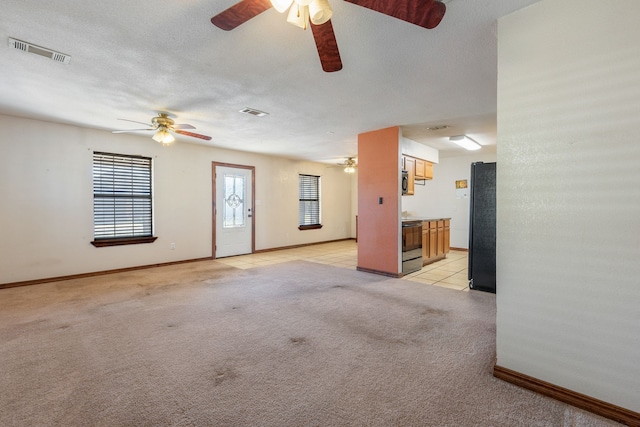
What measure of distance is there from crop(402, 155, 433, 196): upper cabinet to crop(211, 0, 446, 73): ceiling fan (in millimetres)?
3668

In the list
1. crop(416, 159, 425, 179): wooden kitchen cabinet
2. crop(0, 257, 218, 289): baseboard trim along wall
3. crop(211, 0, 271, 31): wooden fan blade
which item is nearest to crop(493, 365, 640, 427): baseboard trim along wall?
crop(211, 0, 271, 31): wooden fan blade

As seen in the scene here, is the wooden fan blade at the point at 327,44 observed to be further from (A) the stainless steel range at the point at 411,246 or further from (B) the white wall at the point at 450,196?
(B) the white wall at the point at 450,196

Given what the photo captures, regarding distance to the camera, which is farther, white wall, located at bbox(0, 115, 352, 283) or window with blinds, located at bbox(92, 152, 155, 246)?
window with blinds, located at bbox(92, 152, 155, 246)

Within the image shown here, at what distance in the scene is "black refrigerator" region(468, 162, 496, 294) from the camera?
3324 mm

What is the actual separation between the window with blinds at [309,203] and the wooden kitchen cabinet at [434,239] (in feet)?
12.3

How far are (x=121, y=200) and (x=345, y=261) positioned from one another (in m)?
4.47

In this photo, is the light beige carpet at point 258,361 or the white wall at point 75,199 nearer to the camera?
the light beige carpet at point 258,361

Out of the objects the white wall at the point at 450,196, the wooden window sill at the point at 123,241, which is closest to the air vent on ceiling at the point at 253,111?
the wooden window sill at the point at 123,241

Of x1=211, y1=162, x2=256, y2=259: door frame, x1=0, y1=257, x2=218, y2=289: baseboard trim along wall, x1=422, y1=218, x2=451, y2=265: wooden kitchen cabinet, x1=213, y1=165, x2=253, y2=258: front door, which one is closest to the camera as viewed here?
x1=0, y1=257, x2=218, y2=289: baseboard trim along wall

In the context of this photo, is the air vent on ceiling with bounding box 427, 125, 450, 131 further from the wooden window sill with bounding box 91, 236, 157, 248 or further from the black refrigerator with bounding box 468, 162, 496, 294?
the wooden window sill with bounding box 91, 236, 157, 248

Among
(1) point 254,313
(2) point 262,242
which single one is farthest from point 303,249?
(1) point 254,313

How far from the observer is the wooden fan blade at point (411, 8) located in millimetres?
1450

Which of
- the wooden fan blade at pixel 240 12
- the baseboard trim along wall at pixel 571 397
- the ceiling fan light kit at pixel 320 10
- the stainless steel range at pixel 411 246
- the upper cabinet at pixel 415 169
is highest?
the wooden fan blade at pixel 240 12

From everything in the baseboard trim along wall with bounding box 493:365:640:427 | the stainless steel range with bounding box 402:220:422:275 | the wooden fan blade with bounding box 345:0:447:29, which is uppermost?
the wooden fan blade with bounding box 345:0:447:29
